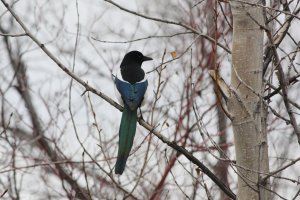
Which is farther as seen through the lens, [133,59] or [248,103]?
Result: [133,59]

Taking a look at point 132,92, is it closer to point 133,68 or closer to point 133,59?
point 133,68

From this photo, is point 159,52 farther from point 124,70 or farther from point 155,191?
point 124,70

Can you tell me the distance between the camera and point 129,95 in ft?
16.6

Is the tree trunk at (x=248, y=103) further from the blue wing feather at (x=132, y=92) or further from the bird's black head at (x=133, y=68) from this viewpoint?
the bird's black head at (x=133, y=68)

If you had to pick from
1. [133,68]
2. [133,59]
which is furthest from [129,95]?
[133,59]

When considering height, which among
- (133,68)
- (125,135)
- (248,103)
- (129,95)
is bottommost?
(248,103)

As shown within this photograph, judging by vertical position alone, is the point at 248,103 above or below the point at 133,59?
below

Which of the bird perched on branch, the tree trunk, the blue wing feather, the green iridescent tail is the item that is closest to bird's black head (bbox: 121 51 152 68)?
the bird perched on branch

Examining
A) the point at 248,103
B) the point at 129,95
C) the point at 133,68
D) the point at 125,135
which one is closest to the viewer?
the point at 248,103

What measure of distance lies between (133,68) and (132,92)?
1.59 feet

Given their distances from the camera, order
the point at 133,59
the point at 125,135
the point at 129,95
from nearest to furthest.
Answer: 1. the point at 125,135
2. the point at 129,95
3. the point at 133,59

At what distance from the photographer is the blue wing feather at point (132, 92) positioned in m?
4.98

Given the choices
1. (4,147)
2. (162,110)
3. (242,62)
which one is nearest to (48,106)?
(4,147)

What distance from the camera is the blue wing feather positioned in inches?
196
